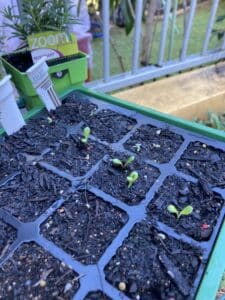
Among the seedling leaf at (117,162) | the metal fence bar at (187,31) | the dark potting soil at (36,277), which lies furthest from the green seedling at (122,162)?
the metal fence bar at (187,31)

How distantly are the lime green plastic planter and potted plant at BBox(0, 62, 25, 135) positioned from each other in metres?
0.04

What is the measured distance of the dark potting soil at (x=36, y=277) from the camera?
456 mm

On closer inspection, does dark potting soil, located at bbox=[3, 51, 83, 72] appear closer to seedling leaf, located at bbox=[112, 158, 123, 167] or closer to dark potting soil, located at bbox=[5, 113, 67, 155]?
dark potting soil, located at bbox=[5, 113, 67, 155]

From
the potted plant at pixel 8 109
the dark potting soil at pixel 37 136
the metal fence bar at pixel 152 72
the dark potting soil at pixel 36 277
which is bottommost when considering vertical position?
the metal fence bar at pixel 152 72

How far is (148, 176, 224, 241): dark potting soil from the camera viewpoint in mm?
540

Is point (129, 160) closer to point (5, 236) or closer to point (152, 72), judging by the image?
point (5, 236)

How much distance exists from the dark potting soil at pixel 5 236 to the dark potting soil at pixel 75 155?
0.17 meters

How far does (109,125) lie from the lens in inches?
30.5

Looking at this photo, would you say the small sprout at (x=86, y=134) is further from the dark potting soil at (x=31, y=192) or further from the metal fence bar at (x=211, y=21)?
the metal fence bar at (x=211, y=21)

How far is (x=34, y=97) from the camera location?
79cm

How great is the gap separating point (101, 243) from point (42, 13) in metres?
0.56

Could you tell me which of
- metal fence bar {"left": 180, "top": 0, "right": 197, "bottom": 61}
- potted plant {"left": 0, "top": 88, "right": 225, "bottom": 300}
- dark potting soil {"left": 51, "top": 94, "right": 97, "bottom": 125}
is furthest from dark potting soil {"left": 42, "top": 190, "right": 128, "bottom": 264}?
metal fence bar {"left": 180, "top": 0, "right": 197, "bottom": 61}

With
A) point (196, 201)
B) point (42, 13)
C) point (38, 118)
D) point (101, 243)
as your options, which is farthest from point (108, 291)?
point (42, 13)

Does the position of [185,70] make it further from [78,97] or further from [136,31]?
[78,97]
